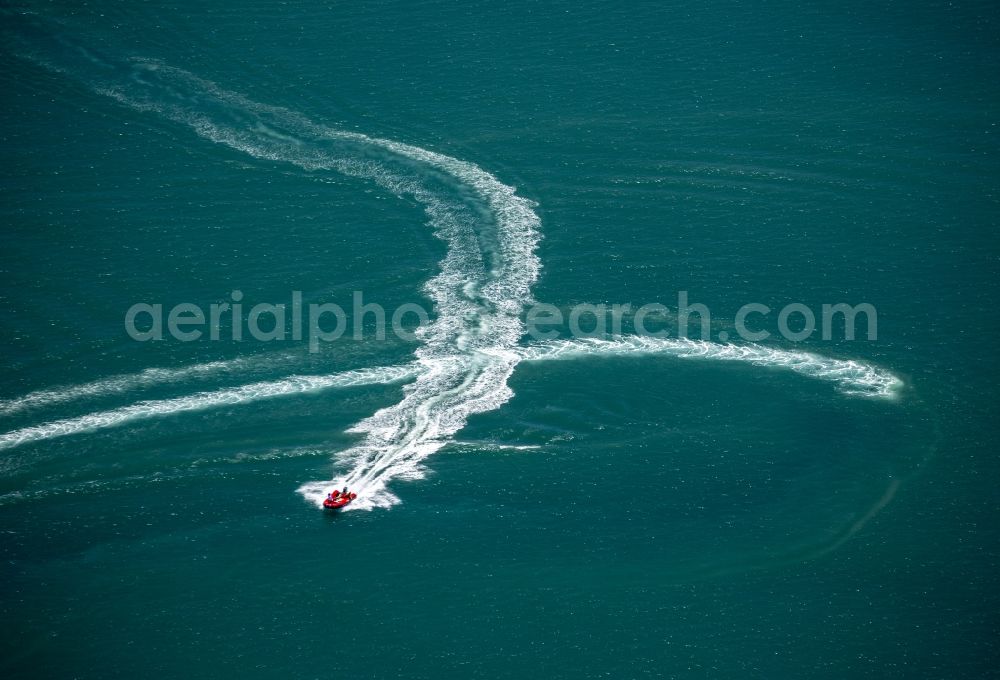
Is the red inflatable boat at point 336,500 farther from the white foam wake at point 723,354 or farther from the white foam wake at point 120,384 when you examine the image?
the white foam wake at point 723,354

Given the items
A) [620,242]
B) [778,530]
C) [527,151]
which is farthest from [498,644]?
[527,151]

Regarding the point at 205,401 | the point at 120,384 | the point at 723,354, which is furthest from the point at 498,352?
the point at 120,384

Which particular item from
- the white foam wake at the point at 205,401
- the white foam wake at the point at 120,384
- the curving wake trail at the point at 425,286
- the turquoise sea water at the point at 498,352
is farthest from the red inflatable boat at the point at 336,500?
the white foam wake at the point at 120,384

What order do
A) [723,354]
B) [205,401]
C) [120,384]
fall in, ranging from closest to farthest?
1. [205,401]
2. [120,384]
3. [723,354]

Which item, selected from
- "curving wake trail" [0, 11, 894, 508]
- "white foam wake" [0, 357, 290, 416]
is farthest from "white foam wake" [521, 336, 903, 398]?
"white foam wake" [0, 357, 290, 416]

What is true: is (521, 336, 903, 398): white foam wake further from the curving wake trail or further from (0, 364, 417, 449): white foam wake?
(0, 364, 417, 449): white foam wake

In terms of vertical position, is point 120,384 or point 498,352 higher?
point 498,352

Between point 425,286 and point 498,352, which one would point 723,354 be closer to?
point 498,352
